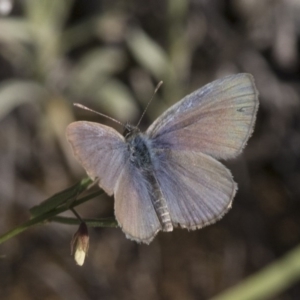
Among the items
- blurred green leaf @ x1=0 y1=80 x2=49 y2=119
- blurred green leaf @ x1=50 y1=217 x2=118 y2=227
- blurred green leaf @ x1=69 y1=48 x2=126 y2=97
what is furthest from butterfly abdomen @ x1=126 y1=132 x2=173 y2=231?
blurred green leaf @ x1=69 y1=48 x2=126 y2=97

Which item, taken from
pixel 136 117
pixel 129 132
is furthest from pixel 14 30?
pixel 129 132

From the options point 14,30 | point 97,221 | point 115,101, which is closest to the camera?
point 97,221

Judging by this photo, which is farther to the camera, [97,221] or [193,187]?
[193,187]

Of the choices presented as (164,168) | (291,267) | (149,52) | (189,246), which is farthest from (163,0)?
(164,168)

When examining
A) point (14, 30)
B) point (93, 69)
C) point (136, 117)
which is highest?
point (14, 30)

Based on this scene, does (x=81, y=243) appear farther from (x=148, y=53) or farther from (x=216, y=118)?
(x=148, y=53)

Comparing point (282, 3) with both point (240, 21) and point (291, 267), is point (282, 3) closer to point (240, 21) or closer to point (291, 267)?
point (240, 21)
